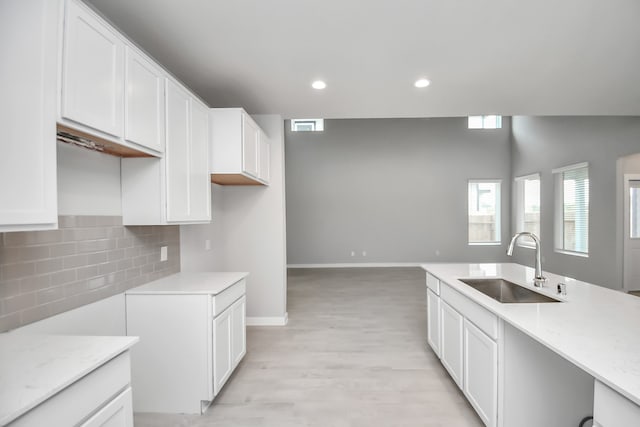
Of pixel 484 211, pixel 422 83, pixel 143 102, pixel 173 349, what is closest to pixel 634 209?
pixel 484 211

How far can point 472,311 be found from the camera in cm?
193

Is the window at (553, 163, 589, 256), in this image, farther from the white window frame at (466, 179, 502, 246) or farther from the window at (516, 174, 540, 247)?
the white window frame at (466, 179, 502, 246)

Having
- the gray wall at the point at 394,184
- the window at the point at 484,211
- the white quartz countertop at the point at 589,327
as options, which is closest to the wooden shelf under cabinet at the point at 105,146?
the white quartz countertop at the point at 589,327

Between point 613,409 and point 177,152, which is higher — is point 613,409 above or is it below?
below

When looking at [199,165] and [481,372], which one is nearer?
[481,372]

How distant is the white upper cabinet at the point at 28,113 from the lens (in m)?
1.00

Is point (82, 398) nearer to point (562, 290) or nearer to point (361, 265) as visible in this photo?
point (562, 290)

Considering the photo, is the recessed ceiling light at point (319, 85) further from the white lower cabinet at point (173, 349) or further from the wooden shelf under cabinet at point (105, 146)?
the white lower cabinet at point (173, 349)

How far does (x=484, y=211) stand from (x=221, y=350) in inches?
296

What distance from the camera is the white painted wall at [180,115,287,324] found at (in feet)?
12.2

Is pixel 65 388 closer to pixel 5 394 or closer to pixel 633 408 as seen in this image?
pixel 5 394

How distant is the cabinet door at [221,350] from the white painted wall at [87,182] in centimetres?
105

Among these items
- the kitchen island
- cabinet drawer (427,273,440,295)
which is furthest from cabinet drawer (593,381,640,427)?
cabinet drawer (427,273,440,295)

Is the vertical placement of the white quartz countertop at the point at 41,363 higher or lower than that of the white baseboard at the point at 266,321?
higher
